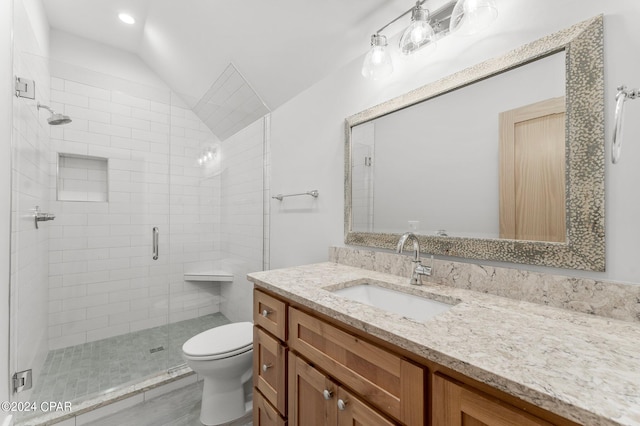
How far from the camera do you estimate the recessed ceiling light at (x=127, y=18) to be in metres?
2.33

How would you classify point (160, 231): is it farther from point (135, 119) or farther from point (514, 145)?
point (514, 145)

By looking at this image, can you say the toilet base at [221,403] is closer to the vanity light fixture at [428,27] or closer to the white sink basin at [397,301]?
the white sink basin at [397,301]

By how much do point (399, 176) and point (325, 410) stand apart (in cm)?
106

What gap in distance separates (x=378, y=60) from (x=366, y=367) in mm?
1334

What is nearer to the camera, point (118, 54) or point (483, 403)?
point (483, 403)

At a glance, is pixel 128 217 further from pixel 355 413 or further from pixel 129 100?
pixel 355 413

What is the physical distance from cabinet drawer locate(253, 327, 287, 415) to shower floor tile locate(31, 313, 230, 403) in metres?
1.19

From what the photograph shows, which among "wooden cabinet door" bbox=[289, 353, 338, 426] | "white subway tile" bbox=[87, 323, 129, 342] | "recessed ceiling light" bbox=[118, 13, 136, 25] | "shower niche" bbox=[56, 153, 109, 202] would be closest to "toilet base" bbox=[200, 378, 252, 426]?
"wooden cabinet door" bbox=[289, 353, 338, 426]

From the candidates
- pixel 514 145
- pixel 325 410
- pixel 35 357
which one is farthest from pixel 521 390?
pixel 35 357

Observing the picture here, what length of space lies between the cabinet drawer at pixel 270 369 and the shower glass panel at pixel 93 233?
3.89 feet

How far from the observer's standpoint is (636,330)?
2.27 ft

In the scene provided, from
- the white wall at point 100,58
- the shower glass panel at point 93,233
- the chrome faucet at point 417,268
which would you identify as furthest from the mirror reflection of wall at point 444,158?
the white wall at point 100,58

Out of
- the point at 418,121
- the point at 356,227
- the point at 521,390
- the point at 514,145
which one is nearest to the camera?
the point at 521,390

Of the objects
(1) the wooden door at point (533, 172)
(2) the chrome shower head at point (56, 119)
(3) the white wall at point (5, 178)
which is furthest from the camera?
(2) the chrome shower head at point (56, 119)
